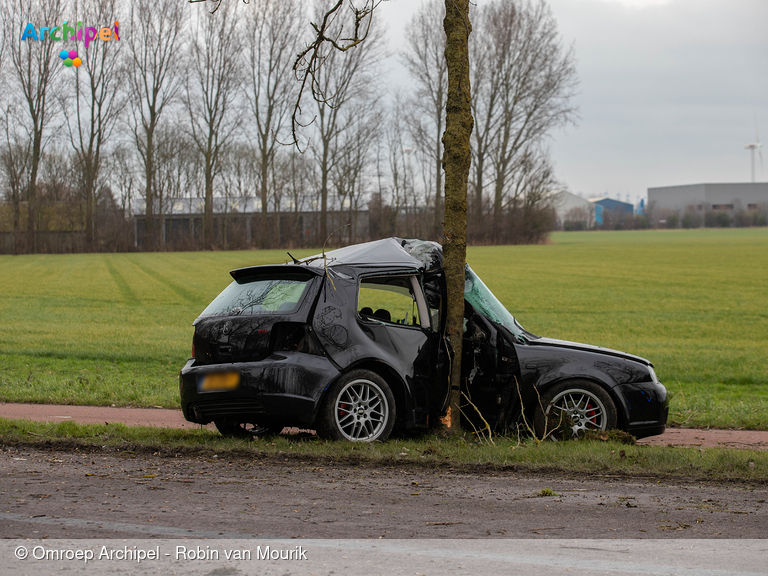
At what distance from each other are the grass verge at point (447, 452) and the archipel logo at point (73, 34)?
59704 millimetres

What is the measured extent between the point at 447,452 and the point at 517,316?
57.9 ft

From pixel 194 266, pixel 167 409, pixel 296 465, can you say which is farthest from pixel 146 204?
pixel 296 465

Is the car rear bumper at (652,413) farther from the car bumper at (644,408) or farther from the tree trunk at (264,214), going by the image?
the tree trunk at (264,214)

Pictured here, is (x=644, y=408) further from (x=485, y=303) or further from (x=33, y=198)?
(x=33, y=198)

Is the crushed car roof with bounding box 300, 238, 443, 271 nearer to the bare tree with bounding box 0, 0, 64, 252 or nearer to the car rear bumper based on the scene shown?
the car rear bumper

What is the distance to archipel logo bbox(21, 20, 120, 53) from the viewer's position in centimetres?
5749

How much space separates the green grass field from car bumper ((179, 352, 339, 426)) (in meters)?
3.85

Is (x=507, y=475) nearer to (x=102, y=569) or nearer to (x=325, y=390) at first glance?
(x=325, y=390)

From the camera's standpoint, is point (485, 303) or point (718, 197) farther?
point (718, 197)

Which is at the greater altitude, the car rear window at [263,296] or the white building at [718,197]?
the white building at [718,197]

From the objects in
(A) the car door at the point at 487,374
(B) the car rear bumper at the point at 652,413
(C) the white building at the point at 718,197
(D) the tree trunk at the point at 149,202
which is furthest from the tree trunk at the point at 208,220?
(C) the white building at the point at 718,197

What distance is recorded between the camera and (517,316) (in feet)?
76.7

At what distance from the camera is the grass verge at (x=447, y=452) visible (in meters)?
5.71

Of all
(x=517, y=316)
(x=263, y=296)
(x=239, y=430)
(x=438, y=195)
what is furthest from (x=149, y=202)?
(x=263, y=296)
